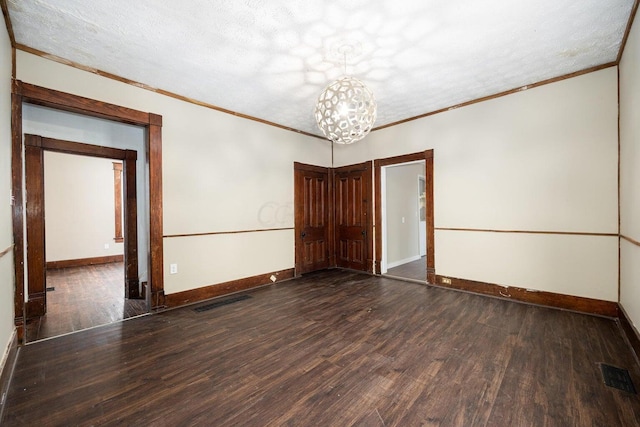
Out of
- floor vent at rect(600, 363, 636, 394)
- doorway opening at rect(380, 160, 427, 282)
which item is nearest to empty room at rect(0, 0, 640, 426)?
floor vent at rect(600, 363, 636, 394)

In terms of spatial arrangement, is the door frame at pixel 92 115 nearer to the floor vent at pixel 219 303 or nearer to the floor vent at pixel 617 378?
the floor vent at pixel 219 303

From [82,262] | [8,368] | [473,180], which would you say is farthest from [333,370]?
[82,262]

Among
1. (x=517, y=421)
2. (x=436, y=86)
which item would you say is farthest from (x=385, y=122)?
(x=517, y=421)

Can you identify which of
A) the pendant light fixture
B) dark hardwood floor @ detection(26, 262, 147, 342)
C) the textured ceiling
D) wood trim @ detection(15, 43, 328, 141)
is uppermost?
the textured ceiling

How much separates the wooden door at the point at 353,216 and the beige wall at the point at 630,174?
3324mm

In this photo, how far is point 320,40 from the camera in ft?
8.32

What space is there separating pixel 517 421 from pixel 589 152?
3.21 meters

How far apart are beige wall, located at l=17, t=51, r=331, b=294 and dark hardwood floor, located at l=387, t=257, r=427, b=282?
2114mm

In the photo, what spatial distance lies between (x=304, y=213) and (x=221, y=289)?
214 centimetres

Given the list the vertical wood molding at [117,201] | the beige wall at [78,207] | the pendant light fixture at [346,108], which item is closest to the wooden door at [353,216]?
the pendant light fixture at [346,108]

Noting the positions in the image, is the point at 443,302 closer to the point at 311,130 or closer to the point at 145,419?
the point at 145,419

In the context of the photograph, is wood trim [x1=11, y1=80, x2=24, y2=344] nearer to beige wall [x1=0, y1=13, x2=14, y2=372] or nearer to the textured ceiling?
beige wall [x1=0, y1=13, x2=14, y2=372]

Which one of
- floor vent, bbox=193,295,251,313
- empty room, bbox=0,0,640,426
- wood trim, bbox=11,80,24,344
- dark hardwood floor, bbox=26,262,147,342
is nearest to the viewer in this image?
empty room, bbox=0,0,640,426

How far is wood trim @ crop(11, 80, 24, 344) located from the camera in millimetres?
2504
